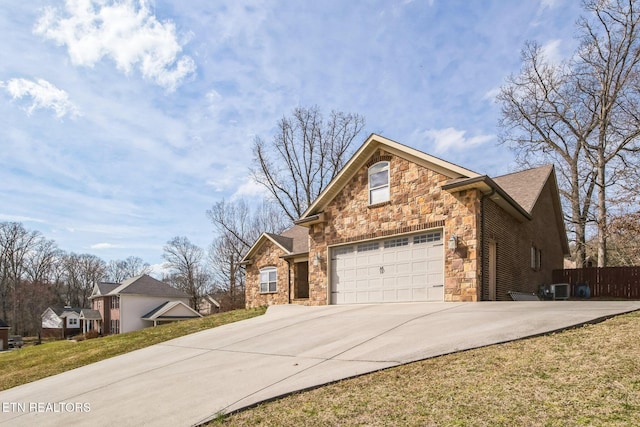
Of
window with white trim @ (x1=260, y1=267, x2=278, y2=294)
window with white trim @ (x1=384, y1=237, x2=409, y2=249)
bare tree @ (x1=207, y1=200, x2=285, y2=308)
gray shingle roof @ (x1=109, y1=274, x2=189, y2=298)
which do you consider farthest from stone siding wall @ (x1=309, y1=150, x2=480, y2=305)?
gray shingle roof @ (x1=109, y1=274, x2=189, y2=298)

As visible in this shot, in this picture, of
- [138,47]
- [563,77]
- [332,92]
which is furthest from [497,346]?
[563,77]

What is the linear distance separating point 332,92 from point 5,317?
56.9 metres

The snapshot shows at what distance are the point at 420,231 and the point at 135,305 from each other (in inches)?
1264

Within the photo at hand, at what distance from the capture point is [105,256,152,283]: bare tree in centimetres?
6681

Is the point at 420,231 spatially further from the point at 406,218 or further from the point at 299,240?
the point at 299,240

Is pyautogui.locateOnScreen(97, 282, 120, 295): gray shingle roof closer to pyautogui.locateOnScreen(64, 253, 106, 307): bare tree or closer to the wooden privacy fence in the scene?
pyautogui.locateOnScreen(64, 253, 106, 307): bare tree

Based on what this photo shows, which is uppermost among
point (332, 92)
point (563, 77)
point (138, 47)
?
point (563, 77)

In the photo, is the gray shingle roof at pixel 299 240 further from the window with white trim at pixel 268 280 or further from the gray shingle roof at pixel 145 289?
the gray shingle roof at pixel 145 289

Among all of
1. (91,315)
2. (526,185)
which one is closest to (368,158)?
(526,185)

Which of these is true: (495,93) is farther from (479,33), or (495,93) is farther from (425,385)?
(425,385)

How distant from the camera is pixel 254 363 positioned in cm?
698

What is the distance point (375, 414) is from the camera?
412 cm

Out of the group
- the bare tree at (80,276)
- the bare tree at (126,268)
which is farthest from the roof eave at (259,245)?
the bare tree at (126,268)

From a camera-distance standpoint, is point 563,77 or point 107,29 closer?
point 107,29
